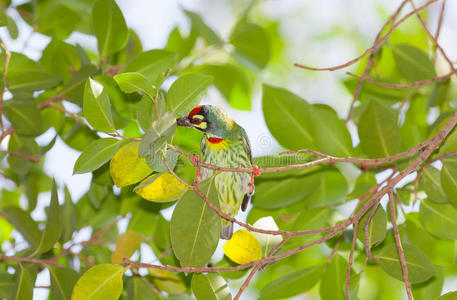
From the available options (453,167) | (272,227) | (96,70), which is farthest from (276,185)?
(96,70)

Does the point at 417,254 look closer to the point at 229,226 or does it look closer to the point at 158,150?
the point at 229,226

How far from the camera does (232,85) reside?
2625 mm

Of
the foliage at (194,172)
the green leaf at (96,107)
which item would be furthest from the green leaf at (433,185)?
the green leaf at (96,107)

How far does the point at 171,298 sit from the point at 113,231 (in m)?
0.64

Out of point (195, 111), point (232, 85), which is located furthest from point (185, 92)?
point (232, 85)

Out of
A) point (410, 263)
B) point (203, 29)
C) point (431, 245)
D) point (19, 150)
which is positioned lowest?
point (19, 150)

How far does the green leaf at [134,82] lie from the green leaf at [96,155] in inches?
6.7

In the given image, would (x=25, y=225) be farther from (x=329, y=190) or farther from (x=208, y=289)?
(x=329, y=190)

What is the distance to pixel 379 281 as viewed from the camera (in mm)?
2955

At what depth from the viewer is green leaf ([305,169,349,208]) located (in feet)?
6.80

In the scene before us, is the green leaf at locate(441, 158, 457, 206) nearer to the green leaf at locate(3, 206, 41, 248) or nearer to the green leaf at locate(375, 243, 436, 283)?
the green leaf at locate(375, 243, 436, 283)

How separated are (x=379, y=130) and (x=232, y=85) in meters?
0.95

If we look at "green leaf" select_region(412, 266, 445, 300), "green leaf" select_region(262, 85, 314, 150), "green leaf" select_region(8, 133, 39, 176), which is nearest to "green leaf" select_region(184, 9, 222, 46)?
"green leaf" select_region(262, 85, 314, 150)

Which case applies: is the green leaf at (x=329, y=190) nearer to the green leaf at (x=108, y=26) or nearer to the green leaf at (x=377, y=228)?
the green leaf at (x=377, y=228)
